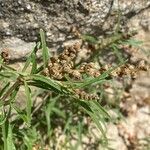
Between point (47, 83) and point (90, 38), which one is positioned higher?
point (90, 38)

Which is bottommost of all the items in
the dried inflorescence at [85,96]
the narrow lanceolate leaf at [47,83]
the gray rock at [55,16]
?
the dried inflorescence at [85,96]

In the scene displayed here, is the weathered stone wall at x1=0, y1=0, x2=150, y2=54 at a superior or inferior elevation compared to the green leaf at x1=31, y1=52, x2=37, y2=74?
superior

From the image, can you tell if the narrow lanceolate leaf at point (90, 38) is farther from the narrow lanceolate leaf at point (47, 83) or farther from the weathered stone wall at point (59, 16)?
the narrow lanceolate leaf at point (47, 83)

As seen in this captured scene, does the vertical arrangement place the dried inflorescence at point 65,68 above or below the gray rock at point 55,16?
below

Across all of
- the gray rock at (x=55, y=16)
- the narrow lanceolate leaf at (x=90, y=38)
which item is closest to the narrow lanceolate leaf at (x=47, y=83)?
the gray rock at (x=55, y=16)

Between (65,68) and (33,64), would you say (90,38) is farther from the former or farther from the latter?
(65,68)

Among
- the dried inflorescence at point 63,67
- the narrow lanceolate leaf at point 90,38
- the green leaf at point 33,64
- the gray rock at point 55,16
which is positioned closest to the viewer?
the dried inflorescence at point 63,67

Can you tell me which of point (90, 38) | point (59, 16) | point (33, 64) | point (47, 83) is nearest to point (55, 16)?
point (59, 16)

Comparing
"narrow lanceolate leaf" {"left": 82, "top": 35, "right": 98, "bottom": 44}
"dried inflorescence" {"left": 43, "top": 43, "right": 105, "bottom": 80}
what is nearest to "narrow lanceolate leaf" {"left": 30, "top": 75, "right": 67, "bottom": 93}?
"dried inflorescence" {"left": 43, "top": 43, "right": 105, "bottom": 80}

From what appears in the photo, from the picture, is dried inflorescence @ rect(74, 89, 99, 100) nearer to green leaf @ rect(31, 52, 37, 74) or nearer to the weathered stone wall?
→ green leaf @ rect(31, 52, 37, 74)
